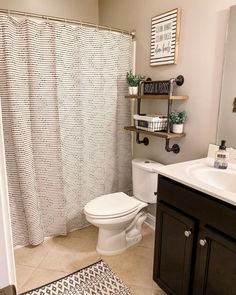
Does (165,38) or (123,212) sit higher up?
(165,38)

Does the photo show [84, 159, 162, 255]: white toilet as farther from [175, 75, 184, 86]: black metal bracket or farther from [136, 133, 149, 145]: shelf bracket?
[175, 75, 184, 86]: black metal bracket

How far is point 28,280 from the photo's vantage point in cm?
170

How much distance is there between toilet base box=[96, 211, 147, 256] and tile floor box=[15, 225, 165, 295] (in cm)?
4

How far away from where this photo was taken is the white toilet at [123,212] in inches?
71.8

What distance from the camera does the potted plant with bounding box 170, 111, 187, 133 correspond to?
1835 millimetres

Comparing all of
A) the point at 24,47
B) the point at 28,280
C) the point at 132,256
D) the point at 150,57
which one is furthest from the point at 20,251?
the point at 150,57

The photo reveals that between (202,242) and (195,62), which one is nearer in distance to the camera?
(202,242)

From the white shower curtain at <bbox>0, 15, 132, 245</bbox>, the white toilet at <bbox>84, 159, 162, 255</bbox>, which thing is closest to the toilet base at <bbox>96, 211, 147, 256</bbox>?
the white toilet at <bbox>84, 159, 162, 255</bbox>

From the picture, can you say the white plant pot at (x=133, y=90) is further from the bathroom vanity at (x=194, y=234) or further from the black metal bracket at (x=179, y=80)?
the bathroom vanity at (x=194, y=234)

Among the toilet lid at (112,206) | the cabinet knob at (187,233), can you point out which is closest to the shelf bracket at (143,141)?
the toilet lid at (112,206)

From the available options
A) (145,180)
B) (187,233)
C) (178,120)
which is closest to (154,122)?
(178,120)

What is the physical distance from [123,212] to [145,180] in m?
0.36

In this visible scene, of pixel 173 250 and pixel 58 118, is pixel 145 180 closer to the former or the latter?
pixel 173 250

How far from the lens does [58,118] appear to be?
76.3 inches
